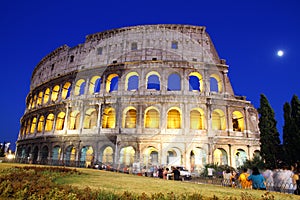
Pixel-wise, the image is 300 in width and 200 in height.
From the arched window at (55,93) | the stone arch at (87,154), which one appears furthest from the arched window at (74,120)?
the arched window at (55,93)

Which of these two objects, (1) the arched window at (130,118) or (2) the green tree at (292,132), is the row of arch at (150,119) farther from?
(2) the green tree at (292,132)

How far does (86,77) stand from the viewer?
24.4m

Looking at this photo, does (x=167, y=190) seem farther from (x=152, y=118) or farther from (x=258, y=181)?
(x=152, y=118)

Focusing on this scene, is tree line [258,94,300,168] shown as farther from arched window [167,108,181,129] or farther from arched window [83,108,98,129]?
arched window [83,108,98,129]

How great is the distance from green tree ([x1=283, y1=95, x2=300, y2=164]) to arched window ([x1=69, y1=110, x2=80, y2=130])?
772 inches

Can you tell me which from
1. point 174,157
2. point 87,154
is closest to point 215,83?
point 174,157

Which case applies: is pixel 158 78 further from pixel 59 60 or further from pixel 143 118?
pixel 59 60

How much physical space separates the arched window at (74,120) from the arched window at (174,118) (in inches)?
406

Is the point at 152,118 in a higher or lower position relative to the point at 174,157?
higher

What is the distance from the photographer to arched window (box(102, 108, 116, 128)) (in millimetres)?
22237

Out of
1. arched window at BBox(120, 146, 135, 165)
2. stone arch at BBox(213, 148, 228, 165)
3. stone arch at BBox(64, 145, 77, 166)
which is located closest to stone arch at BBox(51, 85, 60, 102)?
stone arch at BBox(64, 145, 77, 166)

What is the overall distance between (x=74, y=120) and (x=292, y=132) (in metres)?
20.9

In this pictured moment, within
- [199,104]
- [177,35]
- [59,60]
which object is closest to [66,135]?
[59,60]

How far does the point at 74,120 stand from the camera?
24344 mm
